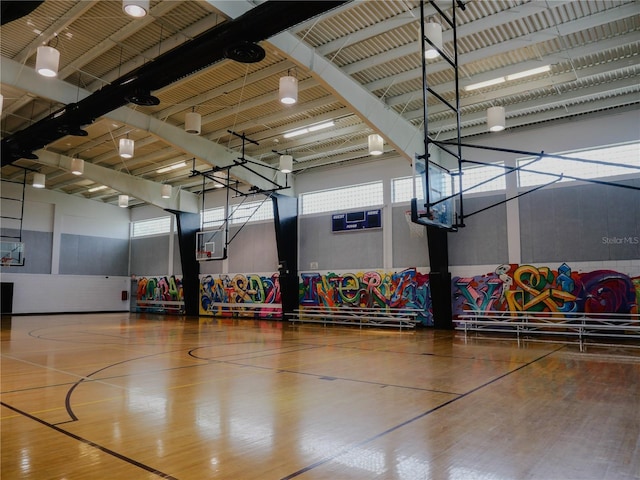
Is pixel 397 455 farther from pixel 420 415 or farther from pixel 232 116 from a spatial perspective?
pixel 232 116

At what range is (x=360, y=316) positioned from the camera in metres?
14.5

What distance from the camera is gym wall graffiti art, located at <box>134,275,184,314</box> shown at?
70.7 ft

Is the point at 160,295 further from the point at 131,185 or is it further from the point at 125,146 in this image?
the point at 125,146

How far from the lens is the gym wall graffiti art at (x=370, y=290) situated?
14.1 meters

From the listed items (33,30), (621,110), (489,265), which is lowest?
(489,265)

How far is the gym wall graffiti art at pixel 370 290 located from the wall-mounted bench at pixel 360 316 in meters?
0.24

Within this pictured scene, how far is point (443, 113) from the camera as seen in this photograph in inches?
490

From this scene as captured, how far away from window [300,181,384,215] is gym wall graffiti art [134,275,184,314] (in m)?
8.31

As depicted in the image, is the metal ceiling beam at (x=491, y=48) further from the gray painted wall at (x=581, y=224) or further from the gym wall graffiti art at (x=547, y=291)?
the gym wall graffiti art at (x=547, y=291)

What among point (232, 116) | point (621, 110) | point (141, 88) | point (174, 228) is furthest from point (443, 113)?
point (174, 228)

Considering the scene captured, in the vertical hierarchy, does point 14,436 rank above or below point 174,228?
below

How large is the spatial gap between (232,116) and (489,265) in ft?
28.6

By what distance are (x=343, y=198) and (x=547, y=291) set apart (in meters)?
7.48

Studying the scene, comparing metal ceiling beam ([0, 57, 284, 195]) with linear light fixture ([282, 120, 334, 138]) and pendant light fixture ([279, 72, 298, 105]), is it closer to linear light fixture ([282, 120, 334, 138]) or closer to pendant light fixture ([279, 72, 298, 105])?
linear light fixture ([282, 120, 334, 138])
